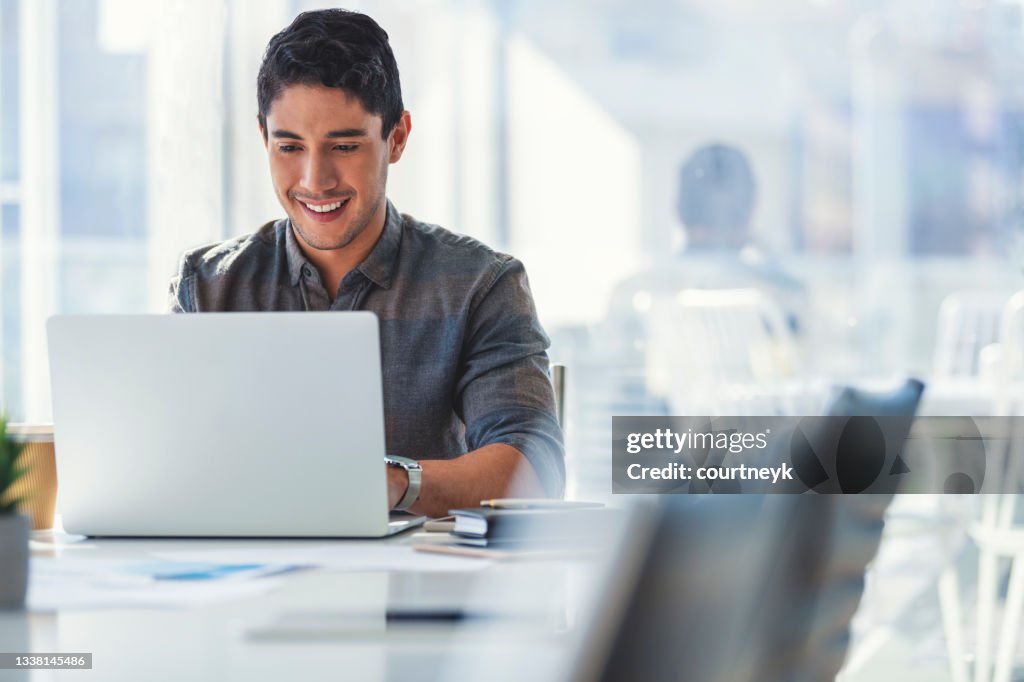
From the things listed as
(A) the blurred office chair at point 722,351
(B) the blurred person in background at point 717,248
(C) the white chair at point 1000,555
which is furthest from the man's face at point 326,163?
(B) the blurred person in background at point 717,248

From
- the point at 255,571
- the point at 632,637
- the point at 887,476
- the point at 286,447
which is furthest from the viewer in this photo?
the point at 286,447

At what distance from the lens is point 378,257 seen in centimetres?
152

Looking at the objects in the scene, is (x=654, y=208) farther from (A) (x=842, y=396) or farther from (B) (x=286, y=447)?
(A) (x=842, y=396)

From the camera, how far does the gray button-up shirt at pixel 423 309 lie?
1.48 metres

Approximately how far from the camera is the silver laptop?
3.07 feet

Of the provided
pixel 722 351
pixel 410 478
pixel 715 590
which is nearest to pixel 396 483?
pixel 410 478

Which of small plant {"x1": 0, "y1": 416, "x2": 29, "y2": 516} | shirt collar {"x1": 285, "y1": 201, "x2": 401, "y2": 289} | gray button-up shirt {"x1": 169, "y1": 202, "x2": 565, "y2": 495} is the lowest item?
small plant {"x1": 0, "y1": 416, "x2": 29, "y2": 516}

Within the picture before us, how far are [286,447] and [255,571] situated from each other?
13cm

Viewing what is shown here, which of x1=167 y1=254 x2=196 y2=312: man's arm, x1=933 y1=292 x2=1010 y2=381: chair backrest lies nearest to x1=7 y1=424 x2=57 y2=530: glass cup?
x1=167 y1=254 x2=196 y2=312: man's arm

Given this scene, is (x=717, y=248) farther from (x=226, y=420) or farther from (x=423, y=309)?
(x=226, y=420)

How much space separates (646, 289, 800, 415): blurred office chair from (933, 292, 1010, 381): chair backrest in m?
0.64

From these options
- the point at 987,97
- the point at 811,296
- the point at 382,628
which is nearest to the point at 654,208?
the point at 811,296

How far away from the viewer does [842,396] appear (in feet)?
1.72

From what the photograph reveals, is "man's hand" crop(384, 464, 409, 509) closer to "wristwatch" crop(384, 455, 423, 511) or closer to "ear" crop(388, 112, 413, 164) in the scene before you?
"wristwatch" crop(384, 455, 423, 511)
